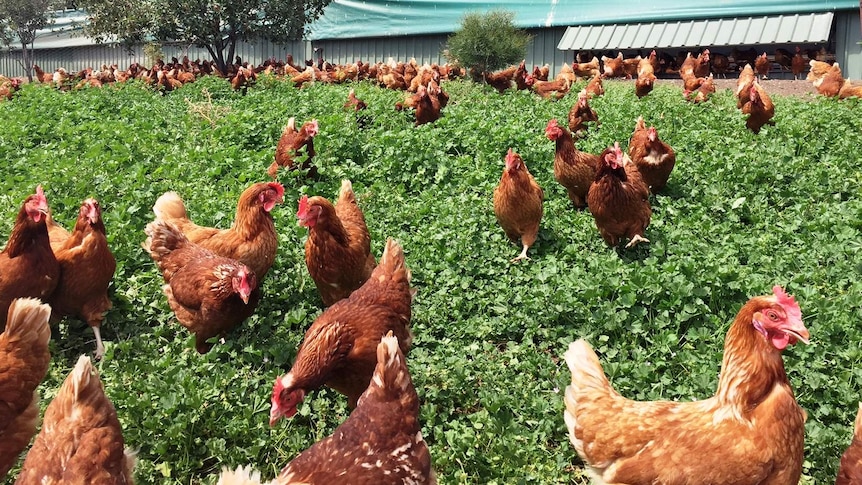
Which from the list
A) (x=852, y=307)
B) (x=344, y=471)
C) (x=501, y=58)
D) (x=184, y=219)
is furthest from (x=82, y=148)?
(x=501, y=58)

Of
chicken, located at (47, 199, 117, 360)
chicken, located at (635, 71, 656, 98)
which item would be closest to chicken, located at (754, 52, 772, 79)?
chicken, located at (635, 71, 656, 98)

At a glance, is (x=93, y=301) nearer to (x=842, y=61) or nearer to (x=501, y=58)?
(x=501, y=58)

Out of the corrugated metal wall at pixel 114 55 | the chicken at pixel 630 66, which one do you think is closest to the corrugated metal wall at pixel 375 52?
the corrugated metal wall at pixel 114 55

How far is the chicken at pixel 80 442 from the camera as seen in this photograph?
8.70ft

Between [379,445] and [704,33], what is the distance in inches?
874

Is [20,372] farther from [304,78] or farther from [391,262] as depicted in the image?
[304,78]

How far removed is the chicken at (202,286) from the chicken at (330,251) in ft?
1.60

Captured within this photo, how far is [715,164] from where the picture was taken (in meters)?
7.82

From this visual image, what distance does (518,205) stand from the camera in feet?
19.3

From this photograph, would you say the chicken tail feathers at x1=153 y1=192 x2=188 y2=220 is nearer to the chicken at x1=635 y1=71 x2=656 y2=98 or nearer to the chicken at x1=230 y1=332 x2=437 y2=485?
the chicken at x1=230 y1=332 x2=437 y2=485

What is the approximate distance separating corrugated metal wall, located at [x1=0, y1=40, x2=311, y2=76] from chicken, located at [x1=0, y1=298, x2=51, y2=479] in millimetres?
29642

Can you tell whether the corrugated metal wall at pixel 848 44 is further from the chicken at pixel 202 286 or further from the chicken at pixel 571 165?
the chicken at pixel 202 286

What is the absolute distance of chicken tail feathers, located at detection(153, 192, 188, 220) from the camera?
5.53m

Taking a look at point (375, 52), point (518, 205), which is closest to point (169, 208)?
point (518, 205)
